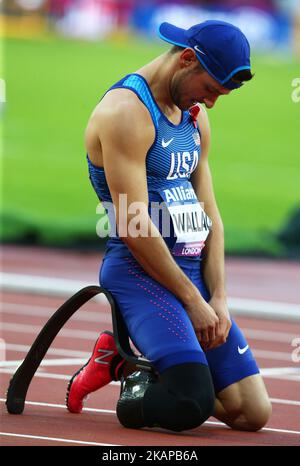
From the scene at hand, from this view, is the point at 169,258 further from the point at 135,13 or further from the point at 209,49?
the point at 135,13

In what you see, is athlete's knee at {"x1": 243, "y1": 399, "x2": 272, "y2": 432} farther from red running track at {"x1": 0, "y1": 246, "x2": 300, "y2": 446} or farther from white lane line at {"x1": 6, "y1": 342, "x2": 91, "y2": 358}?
white lane line at {"x1": 6, "y1": 342, "x2": 91, "y2": 358}

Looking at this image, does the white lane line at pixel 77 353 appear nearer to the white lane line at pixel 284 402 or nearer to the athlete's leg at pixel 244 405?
the white lane line at pixel 284 402

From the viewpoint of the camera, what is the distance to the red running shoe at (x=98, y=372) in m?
5.70

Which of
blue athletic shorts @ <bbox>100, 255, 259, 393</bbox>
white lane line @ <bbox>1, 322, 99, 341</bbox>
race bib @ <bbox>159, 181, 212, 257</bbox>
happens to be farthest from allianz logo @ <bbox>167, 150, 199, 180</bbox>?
white lane line @ <bbox>1, 322, 99, 341</bbox>

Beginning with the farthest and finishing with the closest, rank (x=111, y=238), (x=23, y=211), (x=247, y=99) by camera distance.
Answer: (x=247, y=99), (x=23, y=211), (x=111, y=238)

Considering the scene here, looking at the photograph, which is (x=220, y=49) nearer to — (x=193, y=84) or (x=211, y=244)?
(x=193, y=84)

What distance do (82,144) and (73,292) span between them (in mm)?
13896

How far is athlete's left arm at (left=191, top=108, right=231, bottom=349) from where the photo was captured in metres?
5.65

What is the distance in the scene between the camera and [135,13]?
39.0m

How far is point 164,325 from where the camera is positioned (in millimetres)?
5355

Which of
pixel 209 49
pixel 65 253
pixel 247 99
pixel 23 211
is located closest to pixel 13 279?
pixel 65 253

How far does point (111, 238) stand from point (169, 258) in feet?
1.39

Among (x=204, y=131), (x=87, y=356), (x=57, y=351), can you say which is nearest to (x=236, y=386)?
(x=204, y=131)

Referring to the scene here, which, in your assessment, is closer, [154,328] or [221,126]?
[154,328]
